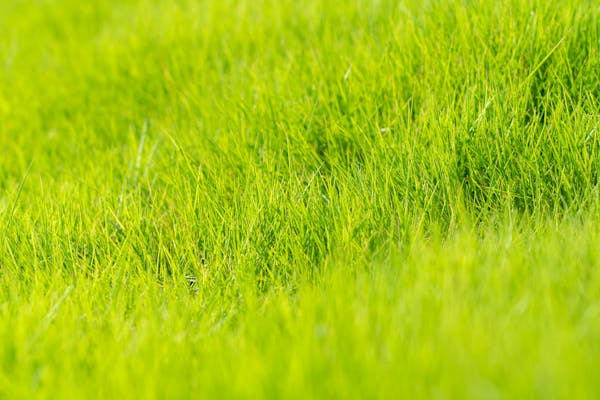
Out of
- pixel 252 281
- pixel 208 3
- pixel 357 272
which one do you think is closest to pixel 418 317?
pixel 357 272

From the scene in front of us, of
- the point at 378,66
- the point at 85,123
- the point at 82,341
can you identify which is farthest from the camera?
the point at 85,123

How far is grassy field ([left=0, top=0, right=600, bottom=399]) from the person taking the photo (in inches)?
70.5

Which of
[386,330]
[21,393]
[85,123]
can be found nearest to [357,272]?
[386,330]

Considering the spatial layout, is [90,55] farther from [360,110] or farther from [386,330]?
[386,330]

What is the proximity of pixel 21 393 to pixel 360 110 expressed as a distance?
1.65 meters

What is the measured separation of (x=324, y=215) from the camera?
2.46 m

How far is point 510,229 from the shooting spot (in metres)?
2.16

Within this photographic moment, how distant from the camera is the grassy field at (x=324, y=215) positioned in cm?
179

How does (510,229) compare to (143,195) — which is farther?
(143,195)

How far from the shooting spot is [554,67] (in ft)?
9.42

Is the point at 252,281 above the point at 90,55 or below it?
below

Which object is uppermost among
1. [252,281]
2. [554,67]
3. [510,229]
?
[554,67]

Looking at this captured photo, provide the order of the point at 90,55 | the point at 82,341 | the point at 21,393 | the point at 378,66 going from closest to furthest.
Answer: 1. the point at 21,393
2. the point at 82,341
3. the point at 378,66
4. the point at 90,55

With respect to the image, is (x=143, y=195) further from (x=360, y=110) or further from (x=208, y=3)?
(x=208, y=3)
